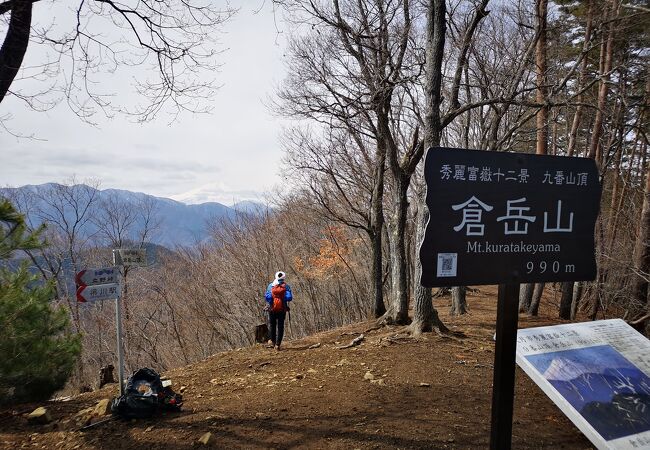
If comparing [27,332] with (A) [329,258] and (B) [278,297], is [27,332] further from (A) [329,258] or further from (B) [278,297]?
(A) [329,258]

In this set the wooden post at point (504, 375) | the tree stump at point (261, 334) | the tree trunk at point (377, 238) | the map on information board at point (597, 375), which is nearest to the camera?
the wooden post at point (504, 375)

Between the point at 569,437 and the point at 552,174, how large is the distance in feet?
7.56

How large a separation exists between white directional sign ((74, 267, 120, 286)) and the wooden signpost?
10.6 feet

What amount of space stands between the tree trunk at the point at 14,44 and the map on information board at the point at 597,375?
495cm

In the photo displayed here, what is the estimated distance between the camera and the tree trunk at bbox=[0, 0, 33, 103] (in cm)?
352

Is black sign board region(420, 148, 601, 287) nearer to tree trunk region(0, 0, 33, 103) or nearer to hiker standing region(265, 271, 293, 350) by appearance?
tree trunk region(0, 0, 33, 103)

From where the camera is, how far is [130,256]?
13.5 ft

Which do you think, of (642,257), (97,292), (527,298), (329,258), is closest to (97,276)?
(97,292)

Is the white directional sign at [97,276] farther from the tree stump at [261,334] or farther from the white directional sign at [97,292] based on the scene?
the tree stump at [261,334]

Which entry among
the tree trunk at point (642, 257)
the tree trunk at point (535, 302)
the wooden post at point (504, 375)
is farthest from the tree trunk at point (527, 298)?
the wooden post at point (504, 375)

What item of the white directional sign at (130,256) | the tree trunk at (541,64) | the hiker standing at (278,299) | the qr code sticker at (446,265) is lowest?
the hiker standing at (278,299)

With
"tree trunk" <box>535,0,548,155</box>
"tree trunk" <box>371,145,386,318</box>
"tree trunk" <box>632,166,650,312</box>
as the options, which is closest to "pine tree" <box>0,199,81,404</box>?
"tree trunk" <box>371,145,386,318</box>

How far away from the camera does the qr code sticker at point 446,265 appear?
6.11ft

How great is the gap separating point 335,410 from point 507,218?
2.46m
